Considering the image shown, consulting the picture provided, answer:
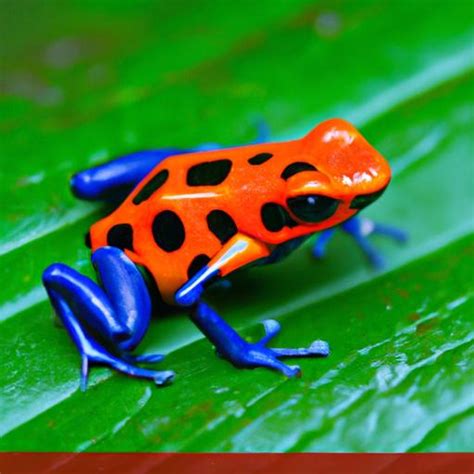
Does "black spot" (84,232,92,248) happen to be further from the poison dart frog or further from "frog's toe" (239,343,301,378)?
"frog's toe" (239,343,301,378)

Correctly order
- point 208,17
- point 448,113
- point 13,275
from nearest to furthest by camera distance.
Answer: point 13,275
point 448,113
point 208,17

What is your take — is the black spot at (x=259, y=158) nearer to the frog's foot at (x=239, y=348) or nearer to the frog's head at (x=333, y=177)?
the frog's head at (x=333, y=177)

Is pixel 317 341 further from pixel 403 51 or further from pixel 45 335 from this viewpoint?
pixel 403 51

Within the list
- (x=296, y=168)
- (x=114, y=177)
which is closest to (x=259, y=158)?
(x=296, y=168)

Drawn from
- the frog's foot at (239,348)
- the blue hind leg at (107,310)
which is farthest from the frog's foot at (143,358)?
the frog's foot at (239,348)

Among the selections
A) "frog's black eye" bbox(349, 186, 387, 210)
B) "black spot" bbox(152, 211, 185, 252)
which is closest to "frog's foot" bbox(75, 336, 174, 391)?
"black spot" bbox(152, 211, 185, 252)

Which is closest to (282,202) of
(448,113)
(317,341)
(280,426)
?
(317,341)

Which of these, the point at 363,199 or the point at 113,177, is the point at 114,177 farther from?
the point at 363,199
